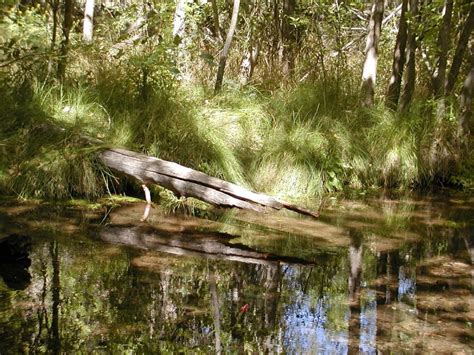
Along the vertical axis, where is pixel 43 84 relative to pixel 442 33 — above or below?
below

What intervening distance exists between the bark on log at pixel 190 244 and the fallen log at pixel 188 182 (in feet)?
1.08

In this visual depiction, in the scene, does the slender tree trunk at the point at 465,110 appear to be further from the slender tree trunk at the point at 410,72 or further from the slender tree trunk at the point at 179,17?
the slender tree trunk at the point at 179,17

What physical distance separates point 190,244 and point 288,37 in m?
5.96

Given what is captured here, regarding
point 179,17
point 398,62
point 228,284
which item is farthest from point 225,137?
point 228,284

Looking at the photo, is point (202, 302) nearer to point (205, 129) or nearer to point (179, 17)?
point (205, 129)

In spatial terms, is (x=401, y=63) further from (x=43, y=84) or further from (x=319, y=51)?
(x=43, y=84)

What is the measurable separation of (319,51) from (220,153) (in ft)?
12.5

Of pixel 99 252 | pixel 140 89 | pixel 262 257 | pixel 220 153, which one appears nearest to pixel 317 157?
pixel 220 153

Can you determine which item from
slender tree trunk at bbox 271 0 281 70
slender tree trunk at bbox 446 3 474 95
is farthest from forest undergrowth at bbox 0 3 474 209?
slender tree trunk at bbox 271 0 281 70

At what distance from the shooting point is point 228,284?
Result: 3955mm

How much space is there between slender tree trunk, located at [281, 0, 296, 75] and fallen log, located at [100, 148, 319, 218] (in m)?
3.94

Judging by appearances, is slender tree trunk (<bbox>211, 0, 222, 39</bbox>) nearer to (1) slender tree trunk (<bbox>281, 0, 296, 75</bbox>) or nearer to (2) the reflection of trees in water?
(1) slender tree trunk (<bbox>281, 0, 296, 75</bbox>)

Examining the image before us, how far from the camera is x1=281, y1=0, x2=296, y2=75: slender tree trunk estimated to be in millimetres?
9413

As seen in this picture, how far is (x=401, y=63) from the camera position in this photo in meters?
8.92
